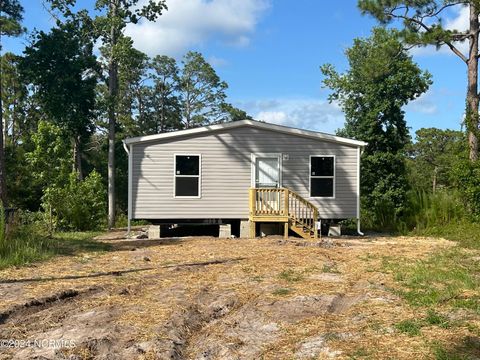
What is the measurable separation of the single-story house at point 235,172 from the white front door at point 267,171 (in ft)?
0.10

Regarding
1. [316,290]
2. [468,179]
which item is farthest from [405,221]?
[316,290]

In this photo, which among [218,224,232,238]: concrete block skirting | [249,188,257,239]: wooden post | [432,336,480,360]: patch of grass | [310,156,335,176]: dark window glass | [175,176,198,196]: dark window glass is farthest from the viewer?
[310,156,335,176]: dark window glass

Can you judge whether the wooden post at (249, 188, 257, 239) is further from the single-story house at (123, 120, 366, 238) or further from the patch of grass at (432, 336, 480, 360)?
the patch of grass at (432, 336, 480, 360)

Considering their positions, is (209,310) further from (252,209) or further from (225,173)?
(225,173)

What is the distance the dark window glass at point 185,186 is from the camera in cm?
1486

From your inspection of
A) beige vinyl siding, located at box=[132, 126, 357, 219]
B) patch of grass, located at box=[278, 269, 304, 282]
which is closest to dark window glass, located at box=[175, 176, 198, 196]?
beige vinyl siding, located at box=[132, 126, 357, 219]

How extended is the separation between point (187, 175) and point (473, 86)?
10710 millimetres

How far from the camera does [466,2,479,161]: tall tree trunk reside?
16.3m

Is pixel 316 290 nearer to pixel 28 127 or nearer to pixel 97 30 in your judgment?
pixel 97 30

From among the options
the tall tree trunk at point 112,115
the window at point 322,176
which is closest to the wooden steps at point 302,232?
the window at point 322,176

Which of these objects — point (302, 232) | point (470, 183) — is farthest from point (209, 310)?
point (470, 183)

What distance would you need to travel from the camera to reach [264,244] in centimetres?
1170

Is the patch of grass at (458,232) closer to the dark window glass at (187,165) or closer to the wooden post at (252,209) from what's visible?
the wooden post at (252,209)

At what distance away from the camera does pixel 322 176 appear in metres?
15.2
